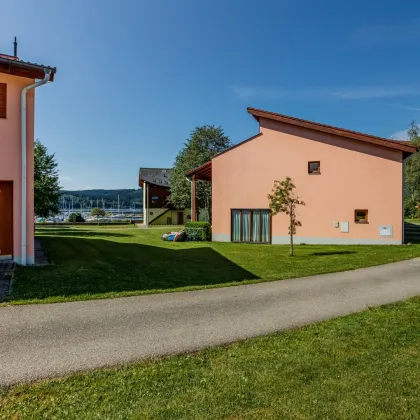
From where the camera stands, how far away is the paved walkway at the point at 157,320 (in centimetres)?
434

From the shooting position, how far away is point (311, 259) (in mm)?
13406

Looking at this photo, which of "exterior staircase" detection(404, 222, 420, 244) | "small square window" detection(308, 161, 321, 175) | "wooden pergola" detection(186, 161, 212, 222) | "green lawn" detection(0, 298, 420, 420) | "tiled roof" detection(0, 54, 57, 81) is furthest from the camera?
→ "wooden pergola" detection(186, 161, 212, 222)

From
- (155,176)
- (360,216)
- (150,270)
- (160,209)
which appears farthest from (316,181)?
(155,176)

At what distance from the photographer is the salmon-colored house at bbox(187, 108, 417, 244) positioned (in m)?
18.6

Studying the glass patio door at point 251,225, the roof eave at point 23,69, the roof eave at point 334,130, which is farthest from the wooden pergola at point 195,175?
the roof eave at point 23,69

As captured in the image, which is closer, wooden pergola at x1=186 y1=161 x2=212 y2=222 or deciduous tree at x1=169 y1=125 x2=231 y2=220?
wooden pergola at x1=186 y1=161 x2=212 y2=222

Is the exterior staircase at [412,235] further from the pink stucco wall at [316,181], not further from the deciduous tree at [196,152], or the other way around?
the deciduous tree at [196,152]

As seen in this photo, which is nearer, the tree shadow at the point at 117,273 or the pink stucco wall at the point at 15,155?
the tree shadow at the point at 117,273

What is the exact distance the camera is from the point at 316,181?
1988 centimetres

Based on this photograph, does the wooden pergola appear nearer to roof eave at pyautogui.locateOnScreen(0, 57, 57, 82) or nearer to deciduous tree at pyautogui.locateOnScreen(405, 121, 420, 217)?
roof eave at pyautogui.locateOnScreen(0, 57, 57, 82)

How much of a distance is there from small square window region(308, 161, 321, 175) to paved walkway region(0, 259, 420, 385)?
11.9 metres

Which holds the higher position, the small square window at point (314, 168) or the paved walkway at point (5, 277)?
the small square window at point (314, 168)

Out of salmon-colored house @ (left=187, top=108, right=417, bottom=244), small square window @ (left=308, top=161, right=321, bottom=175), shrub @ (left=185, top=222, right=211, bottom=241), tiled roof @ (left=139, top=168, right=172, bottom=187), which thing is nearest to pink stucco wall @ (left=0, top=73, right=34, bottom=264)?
shrub @ (left=185, top=222, right=211, bottom=241)

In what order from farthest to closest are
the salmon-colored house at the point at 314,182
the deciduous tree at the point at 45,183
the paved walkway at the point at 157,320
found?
the deciduous tree at the point at 45,183 < the salmon-colored house at the point at 314,182 < the paved walkway at the point at 157,320
